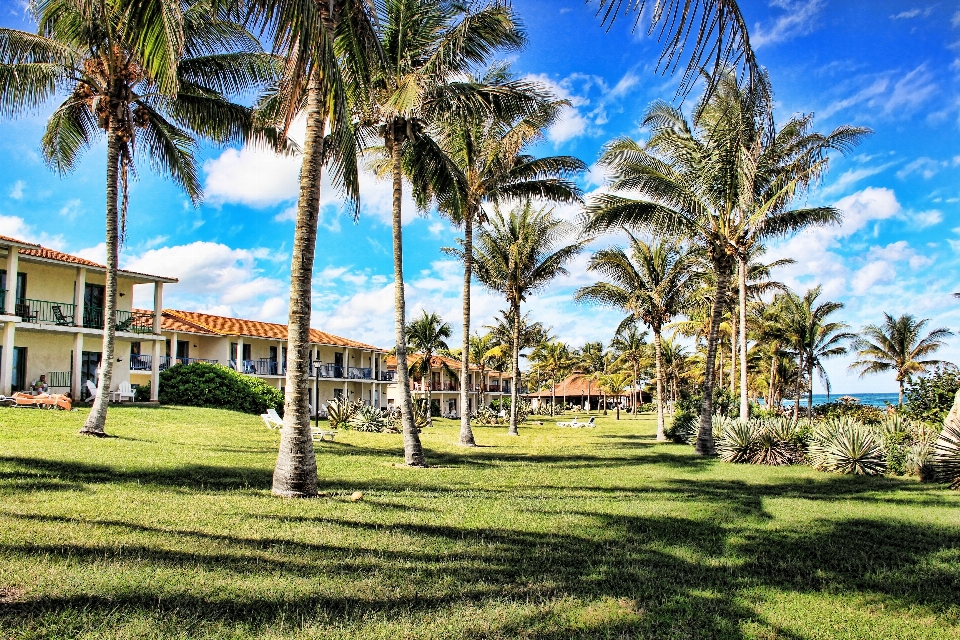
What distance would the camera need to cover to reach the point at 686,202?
56.6 feet

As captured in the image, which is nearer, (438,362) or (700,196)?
(700,196)

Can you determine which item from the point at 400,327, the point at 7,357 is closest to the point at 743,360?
the point at 400,327

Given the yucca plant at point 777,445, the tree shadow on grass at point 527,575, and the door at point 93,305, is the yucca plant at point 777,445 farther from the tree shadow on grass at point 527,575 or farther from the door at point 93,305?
the door at point 93,305

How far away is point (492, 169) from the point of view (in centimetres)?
1994

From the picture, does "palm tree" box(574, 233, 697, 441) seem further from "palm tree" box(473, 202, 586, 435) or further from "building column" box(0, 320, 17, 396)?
"building column" box(0, 320, 17, 396)

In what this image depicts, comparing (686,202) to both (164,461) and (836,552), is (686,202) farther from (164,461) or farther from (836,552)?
(164,461)

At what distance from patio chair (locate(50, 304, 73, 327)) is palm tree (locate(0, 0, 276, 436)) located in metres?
9.34

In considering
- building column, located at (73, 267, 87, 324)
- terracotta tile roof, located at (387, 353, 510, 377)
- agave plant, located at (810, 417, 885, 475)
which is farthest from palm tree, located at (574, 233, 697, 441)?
terracotta tile roof, located at (387, 353, 510, 377)

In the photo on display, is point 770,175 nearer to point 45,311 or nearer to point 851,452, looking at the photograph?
point 851,452

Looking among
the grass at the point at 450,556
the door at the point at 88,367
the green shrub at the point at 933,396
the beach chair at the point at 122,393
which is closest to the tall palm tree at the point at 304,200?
the grass at the point at 450,556

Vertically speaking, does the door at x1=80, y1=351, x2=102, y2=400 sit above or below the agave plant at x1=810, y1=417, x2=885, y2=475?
above

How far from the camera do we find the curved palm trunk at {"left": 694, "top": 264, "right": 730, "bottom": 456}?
17062 mm

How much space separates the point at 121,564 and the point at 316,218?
5085 mm

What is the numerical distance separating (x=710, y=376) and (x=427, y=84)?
10984 millimetres
